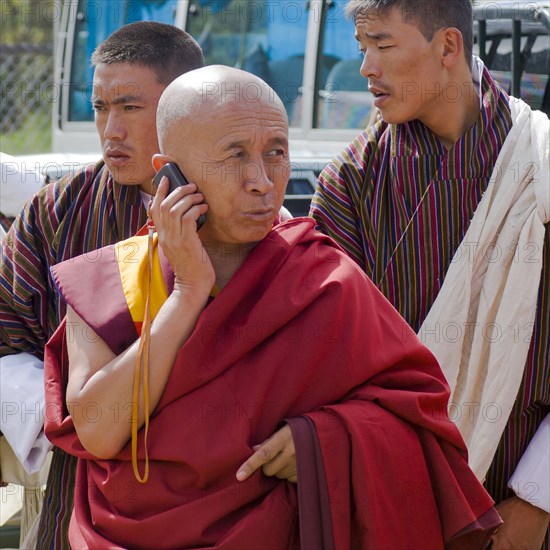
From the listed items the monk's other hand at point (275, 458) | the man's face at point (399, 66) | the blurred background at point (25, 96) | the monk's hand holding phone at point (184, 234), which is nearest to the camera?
A: the monk's other hand at point (275, 458)

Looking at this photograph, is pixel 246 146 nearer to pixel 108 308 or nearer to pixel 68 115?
pixel 108 308

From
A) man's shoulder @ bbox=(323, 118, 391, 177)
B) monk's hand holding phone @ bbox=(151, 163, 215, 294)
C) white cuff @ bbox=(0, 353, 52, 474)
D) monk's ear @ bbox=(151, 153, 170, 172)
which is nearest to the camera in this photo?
monk's hand holding phone @ bbox=(151, 163, 215, 294)

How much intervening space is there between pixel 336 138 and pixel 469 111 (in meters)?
5.25

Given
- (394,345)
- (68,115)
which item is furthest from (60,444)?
(68,115)

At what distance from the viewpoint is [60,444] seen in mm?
2445

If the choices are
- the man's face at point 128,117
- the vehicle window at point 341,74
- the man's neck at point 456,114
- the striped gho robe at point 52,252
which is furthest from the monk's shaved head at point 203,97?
the vehicle window at point 341,74

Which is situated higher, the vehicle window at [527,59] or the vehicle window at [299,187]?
the vehicle window at [527,59]

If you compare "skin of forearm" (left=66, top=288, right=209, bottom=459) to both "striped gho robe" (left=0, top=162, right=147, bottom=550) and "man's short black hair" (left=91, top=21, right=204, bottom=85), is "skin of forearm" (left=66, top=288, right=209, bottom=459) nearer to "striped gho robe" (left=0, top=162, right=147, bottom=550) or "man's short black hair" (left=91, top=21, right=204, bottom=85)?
"striped gho robe" (left=0, top=162, right=147, bottom=550)

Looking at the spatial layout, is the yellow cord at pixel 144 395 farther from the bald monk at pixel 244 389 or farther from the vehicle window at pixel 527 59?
the vehicle window at pixel 527 59

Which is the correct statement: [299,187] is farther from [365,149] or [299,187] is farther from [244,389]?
[244,389]

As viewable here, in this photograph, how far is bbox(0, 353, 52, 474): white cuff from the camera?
2891 millimetres

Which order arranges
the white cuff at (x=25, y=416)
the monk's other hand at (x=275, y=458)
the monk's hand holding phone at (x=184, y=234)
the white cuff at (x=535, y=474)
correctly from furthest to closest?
1. the white cuff at (x=535, y=474)
2. the white cuff at (x=25, y=416)
3. the monk's hand holding phone at (x=184, y=234)
4. the monk's other hand at (x=275, y=458)

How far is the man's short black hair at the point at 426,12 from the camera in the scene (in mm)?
3301

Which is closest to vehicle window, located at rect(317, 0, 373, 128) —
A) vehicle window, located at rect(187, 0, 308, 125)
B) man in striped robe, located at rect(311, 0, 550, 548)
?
vehicle window, located at rect(187, 0, 308, 125)
